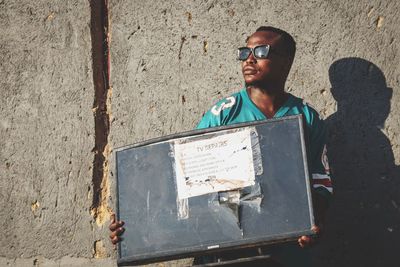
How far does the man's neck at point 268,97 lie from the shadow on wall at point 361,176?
44cm

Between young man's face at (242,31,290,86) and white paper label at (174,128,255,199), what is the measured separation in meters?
0.58

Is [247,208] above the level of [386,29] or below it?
below

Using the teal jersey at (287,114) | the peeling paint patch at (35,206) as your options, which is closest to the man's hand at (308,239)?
the teal jersey at (287,114)

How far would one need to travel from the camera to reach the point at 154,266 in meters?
3.65

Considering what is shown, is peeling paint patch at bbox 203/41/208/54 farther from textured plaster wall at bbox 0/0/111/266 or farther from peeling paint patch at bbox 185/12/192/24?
textured plaster wall at bbox 0/0/111/266

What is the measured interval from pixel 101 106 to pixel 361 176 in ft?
5.15

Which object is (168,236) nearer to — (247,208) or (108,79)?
(247,208)

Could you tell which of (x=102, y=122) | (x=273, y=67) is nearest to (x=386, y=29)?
(x=273, y=67)

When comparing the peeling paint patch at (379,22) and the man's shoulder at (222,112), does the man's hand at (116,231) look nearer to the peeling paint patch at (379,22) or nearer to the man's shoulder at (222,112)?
the man's shoulder at (222,112)

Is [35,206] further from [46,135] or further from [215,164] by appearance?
[215,164]

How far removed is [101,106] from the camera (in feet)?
12.8

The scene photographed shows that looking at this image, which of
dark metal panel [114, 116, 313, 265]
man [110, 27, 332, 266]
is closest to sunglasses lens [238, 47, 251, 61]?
man [110, 27, 332, 266]

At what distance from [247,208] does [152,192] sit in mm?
419

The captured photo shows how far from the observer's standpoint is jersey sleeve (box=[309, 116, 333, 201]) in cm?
290
